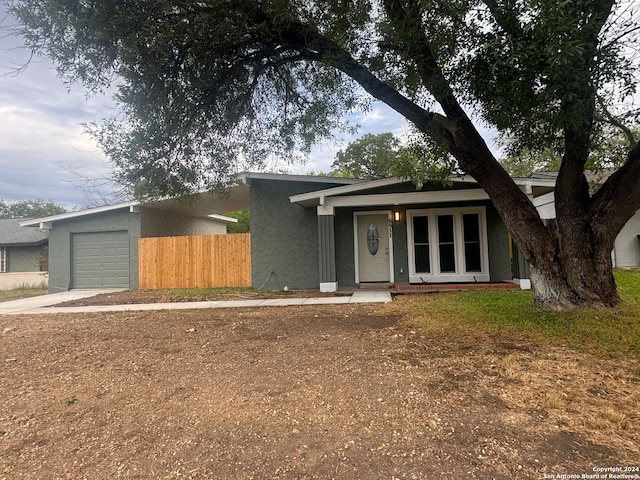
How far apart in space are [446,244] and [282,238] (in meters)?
4.72

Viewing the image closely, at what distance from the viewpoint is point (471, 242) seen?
991 cm

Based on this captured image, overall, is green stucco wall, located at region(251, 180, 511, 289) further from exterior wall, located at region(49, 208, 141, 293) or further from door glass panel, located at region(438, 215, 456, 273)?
exterior wall, located at region(49, 208, 141, 293)

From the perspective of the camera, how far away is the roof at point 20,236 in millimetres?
17141

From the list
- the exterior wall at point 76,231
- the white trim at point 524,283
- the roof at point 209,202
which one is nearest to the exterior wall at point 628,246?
the white trim at point 524,283

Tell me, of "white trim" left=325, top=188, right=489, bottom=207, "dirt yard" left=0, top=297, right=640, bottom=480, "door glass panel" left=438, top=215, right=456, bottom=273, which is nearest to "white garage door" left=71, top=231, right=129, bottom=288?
"white trim" left=325, top=188, right=489, bottom=207

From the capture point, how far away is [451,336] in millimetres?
4656

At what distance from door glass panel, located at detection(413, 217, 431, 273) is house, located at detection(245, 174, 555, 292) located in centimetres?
3

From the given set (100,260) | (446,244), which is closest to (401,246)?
(446,244)

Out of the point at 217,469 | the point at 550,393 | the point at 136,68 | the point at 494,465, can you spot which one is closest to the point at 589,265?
the point at 550,393

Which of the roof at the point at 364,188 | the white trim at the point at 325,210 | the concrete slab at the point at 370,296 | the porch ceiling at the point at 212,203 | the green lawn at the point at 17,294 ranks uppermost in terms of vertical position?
the porch ceiling at the point at 212,203

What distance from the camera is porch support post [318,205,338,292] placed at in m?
9.39

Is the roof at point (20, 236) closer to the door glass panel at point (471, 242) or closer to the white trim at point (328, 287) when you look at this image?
the white trim at point (328, 287)

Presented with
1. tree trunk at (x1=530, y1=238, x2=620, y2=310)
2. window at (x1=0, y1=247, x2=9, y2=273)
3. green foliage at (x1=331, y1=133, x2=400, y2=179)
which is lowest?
tree trunk at (x1=530, y1=238, x2=620, y2=310)

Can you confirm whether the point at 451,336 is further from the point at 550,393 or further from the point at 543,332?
the point at 550,393
